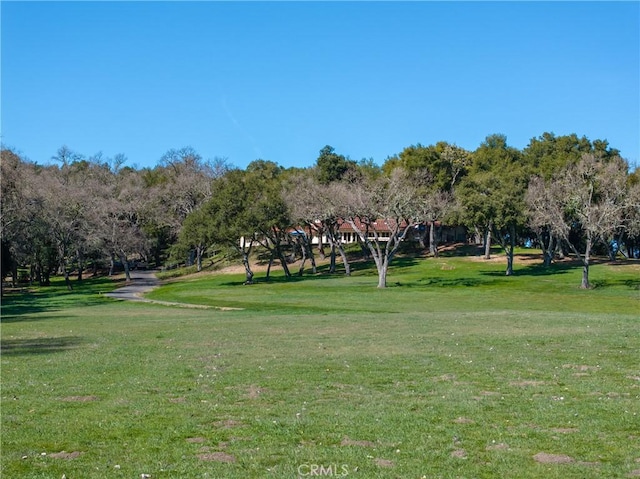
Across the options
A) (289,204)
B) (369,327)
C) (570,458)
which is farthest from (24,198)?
(570,458)

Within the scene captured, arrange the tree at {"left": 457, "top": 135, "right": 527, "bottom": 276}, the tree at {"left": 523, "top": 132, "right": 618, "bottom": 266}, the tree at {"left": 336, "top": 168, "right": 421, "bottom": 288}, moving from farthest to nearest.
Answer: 1. the tree at {"left": 523, "top": 132, "right": 618, "bottom": 266}
2. the tree at {"left": 457, "top": 135, "right": 527, "bottom": 276}
3. the tree at {"left": 336, "top": 168, "right": 421, "bottom": 288}

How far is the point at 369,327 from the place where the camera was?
26.2 meters

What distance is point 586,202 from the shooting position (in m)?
56.8

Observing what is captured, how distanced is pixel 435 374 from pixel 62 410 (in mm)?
7534

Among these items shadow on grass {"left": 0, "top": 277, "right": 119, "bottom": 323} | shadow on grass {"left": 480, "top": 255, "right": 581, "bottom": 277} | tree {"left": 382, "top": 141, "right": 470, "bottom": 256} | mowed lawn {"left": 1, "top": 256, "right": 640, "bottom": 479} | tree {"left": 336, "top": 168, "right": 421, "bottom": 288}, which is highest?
tree {"left": 382, "top": 141, "right": 470, "bottom": 256}

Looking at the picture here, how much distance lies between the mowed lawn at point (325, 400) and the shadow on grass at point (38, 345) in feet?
0.21

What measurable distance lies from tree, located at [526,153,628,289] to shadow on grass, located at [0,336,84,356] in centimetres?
4250

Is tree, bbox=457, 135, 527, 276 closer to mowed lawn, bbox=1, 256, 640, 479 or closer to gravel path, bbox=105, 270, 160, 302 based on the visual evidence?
gravel path, bbox=105, 270, 160, 302

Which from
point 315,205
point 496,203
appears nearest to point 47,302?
point 315,205

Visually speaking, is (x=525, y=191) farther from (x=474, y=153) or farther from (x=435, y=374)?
(x=435, y=374)

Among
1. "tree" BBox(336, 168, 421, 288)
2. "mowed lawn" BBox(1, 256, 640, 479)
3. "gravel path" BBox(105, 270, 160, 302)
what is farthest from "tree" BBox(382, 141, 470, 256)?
"mowed lawn" BBox(1, 256, 640, 479)

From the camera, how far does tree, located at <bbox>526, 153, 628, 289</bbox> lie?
181 ft

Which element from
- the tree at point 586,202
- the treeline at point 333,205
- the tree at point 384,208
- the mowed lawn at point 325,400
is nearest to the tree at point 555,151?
the treeline at point 333,205

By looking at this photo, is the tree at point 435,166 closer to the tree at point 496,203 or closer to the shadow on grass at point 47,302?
the tree at point 496,203
